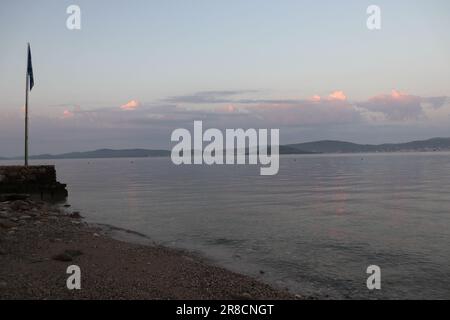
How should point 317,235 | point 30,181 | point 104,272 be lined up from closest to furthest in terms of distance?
point 104,272 < point 317,235 < point 30,181

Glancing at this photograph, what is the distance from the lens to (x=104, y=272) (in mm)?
13102

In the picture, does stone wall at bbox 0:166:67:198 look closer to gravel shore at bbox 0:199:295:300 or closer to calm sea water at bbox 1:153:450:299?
calm sea water at bbox 1:153:450:299

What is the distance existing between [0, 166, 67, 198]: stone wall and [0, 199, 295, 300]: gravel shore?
20509 millimetres

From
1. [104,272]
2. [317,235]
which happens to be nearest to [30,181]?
[317,235]

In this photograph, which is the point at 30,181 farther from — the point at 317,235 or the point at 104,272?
the point at 104,272

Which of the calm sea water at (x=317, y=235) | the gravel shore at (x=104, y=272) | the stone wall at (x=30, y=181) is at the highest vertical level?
the stone wall at (x=30, y=181)

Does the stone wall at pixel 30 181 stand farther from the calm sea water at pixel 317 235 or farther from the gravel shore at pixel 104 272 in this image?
the gravel shore at pixel 104 272

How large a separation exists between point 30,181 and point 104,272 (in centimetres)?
3153

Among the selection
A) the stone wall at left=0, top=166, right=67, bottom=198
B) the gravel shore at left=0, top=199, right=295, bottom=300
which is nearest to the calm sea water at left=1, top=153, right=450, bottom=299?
the gravel shore at left=0, top=199, right=295, bottom=300

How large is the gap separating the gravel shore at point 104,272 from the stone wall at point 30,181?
807 inches

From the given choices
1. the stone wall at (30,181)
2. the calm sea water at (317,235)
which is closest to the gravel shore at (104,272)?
the calm sea water at (317,235)

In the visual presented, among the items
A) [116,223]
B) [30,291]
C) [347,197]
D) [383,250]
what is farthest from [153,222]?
[347,197]

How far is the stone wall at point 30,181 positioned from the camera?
1496 inches
